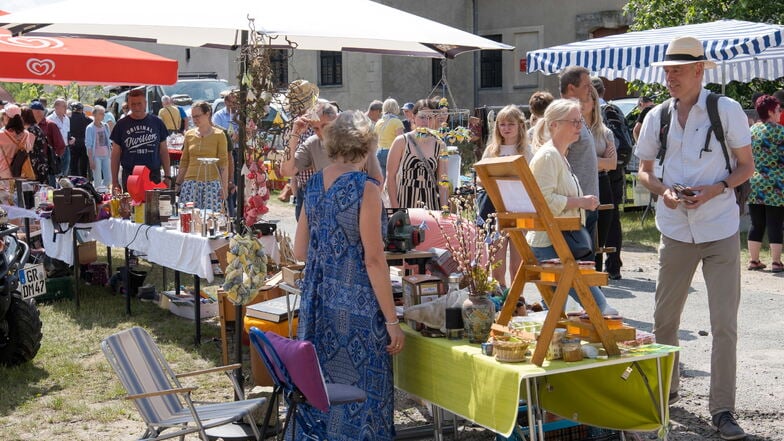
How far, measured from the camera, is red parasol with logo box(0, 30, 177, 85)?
7566 mm

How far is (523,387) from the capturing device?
15.6 ft

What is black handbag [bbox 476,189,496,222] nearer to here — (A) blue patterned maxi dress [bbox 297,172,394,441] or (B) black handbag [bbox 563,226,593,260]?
(B) black handbag [bbox 563,226,593,260]

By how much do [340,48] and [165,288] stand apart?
3.60m

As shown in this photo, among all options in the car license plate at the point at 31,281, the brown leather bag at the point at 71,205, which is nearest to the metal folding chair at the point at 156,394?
the car license plate at the point at 31,281

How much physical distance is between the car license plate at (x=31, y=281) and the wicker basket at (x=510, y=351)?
432cm

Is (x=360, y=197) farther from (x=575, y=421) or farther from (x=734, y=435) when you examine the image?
(x=734, y=435)

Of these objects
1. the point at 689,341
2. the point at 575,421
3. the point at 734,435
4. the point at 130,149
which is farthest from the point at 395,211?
the point at 130,149

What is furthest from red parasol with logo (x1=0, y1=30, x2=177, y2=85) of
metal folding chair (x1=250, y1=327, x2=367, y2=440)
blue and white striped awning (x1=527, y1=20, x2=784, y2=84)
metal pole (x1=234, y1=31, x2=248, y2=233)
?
blue and white striped awning (x1=527, y1=20, x2=784, y2=84)

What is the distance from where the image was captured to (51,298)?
32.0ft

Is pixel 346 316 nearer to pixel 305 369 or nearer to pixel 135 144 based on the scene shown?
pixel 305 369

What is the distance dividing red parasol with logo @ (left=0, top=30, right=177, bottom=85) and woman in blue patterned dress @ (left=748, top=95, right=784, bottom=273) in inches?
238

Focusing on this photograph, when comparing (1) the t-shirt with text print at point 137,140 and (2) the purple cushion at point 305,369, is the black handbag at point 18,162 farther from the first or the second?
(2) the purple cushion at point 305,369

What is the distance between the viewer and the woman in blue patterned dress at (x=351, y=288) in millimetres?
4688

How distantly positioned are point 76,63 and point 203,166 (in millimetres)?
2470
